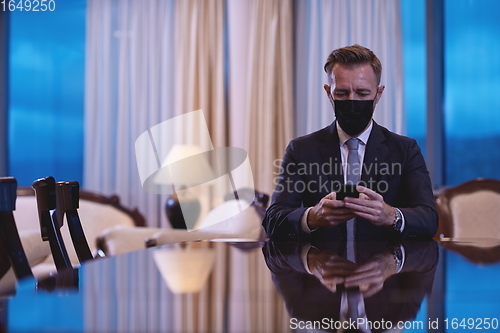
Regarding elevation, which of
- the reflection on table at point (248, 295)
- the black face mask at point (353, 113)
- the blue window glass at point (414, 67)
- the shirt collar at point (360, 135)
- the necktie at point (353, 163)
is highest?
the blue window glass at point (414, 67)

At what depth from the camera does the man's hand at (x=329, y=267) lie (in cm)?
83

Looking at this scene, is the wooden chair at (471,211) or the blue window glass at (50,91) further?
the blue window glass at (50,91)

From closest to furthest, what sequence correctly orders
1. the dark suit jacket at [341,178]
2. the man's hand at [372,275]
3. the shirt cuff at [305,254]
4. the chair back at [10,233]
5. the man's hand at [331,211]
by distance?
the man's hand at [372,275], the shirt cuff at [305,254], the chair back at [10,233], the man's hand at [331,211], the dark suit jacket at [341,178]

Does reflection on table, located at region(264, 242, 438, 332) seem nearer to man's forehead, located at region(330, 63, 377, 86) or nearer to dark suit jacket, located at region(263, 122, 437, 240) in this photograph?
dark suit jacket, located at region(263, 122, 437, 240)

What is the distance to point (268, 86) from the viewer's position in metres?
4.65

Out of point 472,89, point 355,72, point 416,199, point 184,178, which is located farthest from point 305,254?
point 472,89

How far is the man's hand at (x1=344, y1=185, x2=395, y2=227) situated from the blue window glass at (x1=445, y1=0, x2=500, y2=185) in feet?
10.5

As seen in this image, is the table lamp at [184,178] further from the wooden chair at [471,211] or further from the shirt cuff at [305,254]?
the shirt cuff at [305,254]

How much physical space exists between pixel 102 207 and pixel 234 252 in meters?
2.79

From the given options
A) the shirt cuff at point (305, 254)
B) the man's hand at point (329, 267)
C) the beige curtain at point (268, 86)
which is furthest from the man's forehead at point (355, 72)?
the beige curtain at point (268, 86)

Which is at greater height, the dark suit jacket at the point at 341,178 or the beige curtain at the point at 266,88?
the beige curtain at the point at 266,88

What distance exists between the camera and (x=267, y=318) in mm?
608

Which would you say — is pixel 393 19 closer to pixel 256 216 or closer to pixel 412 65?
pixel 412 65

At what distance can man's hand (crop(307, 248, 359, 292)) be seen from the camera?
0.83 metres
